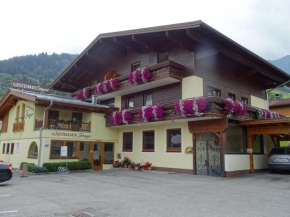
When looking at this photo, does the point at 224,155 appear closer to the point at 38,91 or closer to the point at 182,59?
the point at 182,59

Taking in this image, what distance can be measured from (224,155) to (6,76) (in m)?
63.6

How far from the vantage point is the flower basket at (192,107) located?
13151mm

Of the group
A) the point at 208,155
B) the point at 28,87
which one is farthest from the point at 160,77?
the point at 28,87

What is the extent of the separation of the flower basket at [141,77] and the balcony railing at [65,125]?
4766 mm

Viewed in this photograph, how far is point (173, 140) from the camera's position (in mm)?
16594

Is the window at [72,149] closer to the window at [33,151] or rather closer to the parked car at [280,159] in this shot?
the window at [33,151]

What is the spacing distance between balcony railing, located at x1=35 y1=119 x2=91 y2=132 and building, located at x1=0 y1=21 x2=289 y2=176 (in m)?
0.30

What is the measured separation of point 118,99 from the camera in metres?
20.8

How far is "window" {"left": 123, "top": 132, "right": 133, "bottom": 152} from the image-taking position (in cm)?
1953

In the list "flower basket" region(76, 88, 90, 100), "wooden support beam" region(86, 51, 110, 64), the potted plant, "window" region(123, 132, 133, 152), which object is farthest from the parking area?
"wooden support beam" region(86, 51, 110, 64)

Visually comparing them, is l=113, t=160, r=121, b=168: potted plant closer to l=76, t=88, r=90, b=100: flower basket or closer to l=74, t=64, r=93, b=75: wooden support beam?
l=76, t=88, r=90, b=100: flower basket

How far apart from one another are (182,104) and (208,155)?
3.57 m

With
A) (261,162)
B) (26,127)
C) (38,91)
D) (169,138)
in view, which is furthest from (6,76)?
(261,162)

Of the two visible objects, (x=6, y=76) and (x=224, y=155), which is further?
(x=6, y=76)
